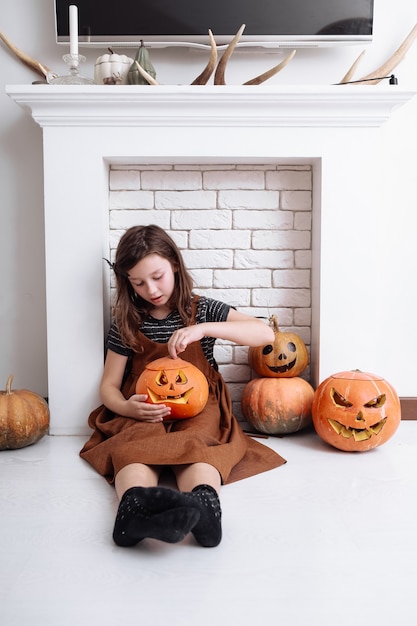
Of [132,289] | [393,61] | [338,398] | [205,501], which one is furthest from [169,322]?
[393,61]

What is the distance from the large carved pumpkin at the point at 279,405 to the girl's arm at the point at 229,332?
213mm

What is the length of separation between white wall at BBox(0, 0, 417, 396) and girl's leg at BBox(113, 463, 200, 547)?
129cm

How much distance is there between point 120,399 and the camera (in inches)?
82.1

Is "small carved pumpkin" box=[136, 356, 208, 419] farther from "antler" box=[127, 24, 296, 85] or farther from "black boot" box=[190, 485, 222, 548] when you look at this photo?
"antler" box=[127, 24, 296, 85]

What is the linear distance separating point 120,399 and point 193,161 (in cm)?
99

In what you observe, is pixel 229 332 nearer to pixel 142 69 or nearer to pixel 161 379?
pixel 161 379

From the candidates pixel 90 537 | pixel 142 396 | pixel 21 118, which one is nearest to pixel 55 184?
pixel 21 118

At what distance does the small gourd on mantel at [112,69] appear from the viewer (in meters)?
2.21

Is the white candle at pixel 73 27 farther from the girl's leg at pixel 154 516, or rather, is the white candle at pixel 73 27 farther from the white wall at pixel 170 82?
the girl's leg at pixel 154 516

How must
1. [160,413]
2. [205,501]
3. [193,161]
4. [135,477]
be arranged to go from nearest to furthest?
[205,501] < [135,477] < [160,413] < [193,161]

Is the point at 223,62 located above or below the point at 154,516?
above

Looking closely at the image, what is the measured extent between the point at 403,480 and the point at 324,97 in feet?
4.49

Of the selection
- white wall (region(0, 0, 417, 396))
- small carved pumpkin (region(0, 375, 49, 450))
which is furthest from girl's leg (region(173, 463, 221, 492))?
white wall (region(0, 0, 417, 396))

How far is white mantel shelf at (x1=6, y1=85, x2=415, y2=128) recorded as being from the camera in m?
2.16
